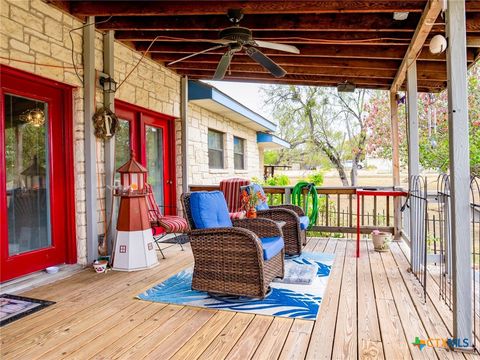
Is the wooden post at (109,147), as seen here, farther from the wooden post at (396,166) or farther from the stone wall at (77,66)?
Answer: the wooden post at (396,166)

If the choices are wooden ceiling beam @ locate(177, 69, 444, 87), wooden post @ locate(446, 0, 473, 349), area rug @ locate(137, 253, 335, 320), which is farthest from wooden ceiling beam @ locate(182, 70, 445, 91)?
wooden post @ locate(446, 0, 473, 349)

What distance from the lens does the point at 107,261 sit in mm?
4156

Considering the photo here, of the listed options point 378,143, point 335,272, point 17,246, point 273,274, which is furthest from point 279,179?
point 17,246

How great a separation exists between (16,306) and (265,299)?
2032 millimetres

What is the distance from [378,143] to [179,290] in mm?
8910

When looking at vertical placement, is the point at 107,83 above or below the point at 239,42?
below

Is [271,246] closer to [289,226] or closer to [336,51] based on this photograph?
[289,226]

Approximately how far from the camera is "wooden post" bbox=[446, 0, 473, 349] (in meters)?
2.25

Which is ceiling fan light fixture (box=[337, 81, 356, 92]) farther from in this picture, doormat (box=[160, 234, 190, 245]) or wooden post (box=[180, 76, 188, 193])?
doormat (box=[160, 234, 190, 245])

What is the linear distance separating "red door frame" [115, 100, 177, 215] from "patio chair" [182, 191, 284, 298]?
95.4 inches

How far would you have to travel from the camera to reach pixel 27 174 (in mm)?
3662

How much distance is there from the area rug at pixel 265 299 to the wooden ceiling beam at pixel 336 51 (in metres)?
2.95

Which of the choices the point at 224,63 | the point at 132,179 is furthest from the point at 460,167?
the point at 132,179

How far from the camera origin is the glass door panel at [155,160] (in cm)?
588
